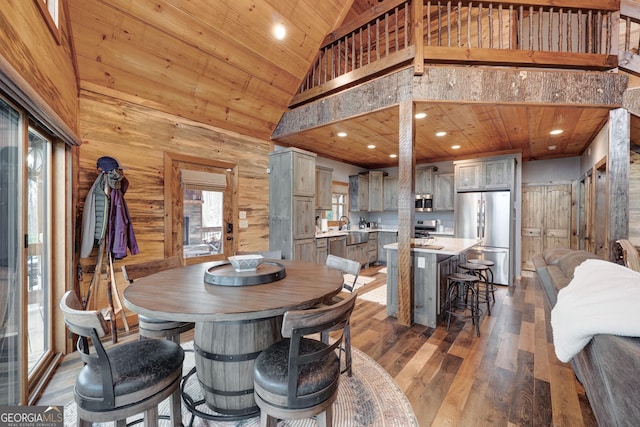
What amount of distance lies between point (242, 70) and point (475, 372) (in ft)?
13.0

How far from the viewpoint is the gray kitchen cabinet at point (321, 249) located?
4.88m

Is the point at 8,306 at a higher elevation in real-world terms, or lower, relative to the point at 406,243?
lower

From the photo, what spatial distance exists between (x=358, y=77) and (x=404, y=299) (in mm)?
2743

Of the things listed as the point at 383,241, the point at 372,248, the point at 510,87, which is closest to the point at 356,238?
the point at 372,248

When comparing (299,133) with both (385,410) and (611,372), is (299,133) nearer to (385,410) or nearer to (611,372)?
(385,410)

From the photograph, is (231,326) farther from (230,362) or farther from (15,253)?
(15,253)

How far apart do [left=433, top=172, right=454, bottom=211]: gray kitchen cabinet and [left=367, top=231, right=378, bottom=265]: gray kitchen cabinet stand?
4.95 feet

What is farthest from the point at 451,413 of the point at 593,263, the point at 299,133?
the point at 299,133

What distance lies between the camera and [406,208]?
3006mm

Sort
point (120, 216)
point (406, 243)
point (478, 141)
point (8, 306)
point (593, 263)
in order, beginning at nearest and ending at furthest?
point (593, 263), point (8, 306), point (120, 216), point (406, 243), point (478, 141)

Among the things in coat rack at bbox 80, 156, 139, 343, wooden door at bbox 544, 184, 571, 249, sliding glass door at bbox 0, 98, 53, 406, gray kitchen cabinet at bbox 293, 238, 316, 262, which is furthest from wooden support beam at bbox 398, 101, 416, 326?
wooden door at bbox 544, 184, 571, 249

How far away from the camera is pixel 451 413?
1.73 meters

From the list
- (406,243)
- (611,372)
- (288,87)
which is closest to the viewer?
(611,372)

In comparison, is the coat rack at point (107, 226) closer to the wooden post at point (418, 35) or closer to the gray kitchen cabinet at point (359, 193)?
the wooden post at point (418, 35)
